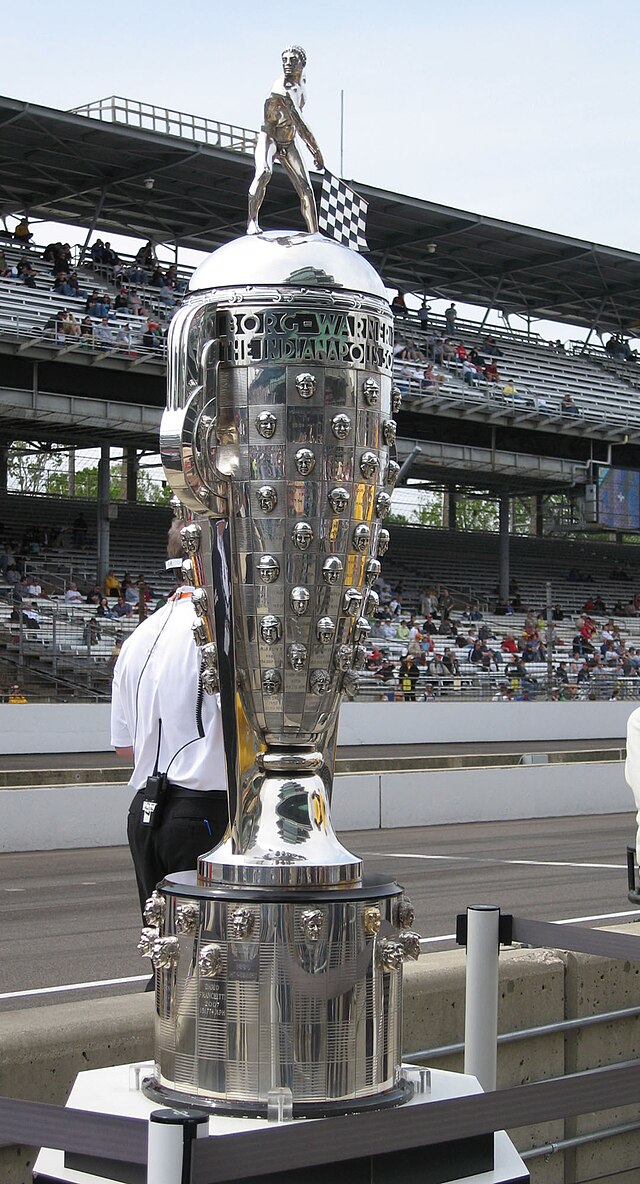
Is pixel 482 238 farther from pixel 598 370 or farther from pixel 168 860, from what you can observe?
pixel 168 860

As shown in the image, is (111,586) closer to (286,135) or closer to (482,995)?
(482,995)

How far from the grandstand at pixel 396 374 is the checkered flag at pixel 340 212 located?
71.6 ft

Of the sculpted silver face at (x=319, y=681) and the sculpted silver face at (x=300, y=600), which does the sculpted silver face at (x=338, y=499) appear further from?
the sculpted silver face at (x=319, y=681)

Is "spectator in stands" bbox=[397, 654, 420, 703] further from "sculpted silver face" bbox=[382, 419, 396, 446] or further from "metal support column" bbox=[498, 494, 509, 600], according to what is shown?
"sculpted silver face" bbox=[382, 419, 396, 446]

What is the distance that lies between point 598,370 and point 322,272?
47.7 m

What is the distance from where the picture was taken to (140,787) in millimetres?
4121

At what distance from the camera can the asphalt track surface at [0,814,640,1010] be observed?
8.45 meters

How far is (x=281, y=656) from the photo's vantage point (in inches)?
98.3

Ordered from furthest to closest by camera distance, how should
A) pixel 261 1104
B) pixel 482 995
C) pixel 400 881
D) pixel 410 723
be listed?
1. pixel 410 723
2. pixel 400 881
3. pixel 482 995
4. pixel 261 1104

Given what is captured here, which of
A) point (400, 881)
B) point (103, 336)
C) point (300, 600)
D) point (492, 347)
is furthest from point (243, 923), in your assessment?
point (492, 347)

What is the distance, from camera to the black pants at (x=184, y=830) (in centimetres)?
396

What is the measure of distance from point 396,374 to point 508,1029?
35.1m

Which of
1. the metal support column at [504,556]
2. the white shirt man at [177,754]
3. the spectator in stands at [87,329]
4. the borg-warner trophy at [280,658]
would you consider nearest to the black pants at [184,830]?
the white shirt man at [177,754]

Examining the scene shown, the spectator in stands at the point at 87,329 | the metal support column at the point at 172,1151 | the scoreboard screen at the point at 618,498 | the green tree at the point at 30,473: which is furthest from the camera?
the green tree at the point at 30,473
